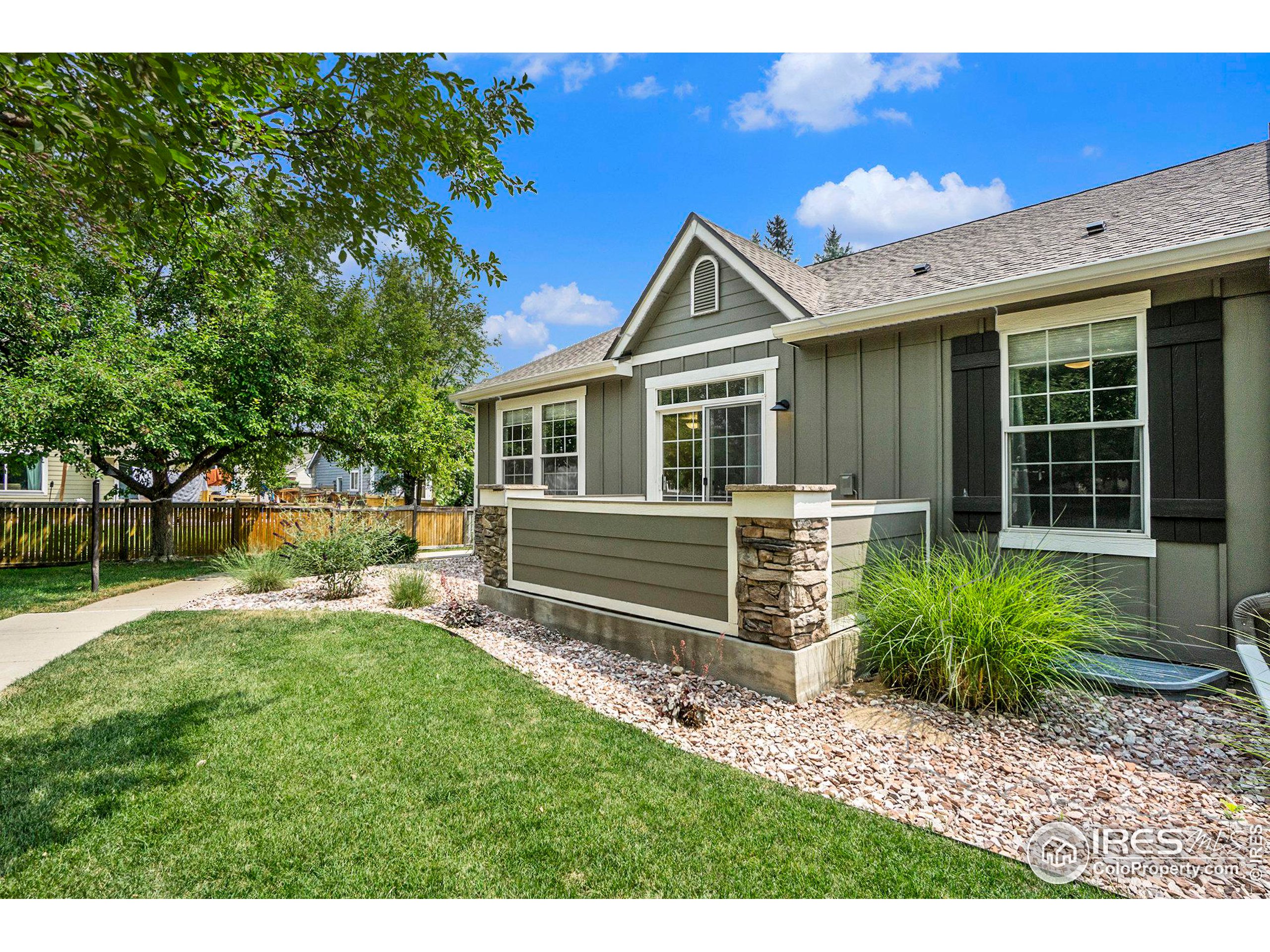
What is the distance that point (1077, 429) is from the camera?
484 cm

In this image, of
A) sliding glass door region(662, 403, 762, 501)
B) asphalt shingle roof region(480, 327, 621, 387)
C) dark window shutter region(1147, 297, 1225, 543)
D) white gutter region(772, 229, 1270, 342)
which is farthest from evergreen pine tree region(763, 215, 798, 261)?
dark window shutter region(1147, 297, 1225, 543)

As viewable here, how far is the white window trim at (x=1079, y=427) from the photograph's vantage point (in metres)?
4.52

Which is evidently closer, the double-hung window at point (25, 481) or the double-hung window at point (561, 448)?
the double-hung window at point (561, 448)

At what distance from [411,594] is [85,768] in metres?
4.05

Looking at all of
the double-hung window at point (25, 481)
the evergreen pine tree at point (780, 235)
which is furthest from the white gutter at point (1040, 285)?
the evergreen pine tree at point (780, 235)

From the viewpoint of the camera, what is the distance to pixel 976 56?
10.2ft

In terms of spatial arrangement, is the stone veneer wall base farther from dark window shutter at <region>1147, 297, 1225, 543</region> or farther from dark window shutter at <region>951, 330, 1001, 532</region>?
dark window shutter at <region>1147, 297, 1225, 543</region>

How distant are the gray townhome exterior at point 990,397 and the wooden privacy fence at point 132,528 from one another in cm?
645

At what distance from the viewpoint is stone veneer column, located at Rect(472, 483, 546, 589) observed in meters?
6.91

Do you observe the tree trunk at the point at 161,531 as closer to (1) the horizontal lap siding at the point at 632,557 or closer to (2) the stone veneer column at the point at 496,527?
(2) the stone veneer column at the point at 496,527
